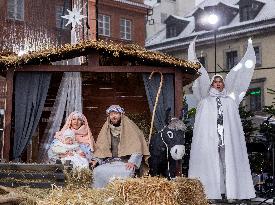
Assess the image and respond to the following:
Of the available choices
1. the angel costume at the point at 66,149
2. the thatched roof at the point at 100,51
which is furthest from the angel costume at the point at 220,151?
the angel costume at the point at 66,149

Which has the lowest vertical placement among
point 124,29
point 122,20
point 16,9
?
point 16,9

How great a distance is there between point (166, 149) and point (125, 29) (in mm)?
24014

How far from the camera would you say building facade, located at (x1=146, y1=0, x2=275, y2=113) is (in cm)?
3130

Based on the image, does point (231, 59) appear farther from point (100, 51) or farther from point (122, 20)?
point (100, 51)

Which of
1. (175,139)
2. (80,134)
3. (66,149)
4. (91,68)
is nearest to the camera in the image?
(175,139)

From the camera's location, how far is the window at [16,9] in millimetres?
24375

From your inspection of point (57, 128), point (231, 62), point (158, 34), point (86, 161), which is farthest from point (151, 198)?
point (158, 34)

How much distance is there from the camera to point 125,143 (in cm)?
844

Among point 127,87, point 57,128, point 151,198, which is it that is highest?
point 127,87

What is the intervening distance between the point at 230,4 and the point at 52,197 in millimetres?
31368

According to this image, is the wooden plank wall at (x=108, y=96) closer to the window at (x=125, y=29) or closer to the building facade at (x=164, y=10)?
the window at (x=125, y=29)

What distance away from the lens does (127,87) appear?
1280 centimetres

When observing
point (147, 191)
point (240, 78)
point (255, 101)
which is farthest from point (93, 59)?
point (255, 101)

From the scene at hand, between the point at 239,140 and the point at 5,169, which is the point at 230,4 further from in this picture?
the point at 5,169
